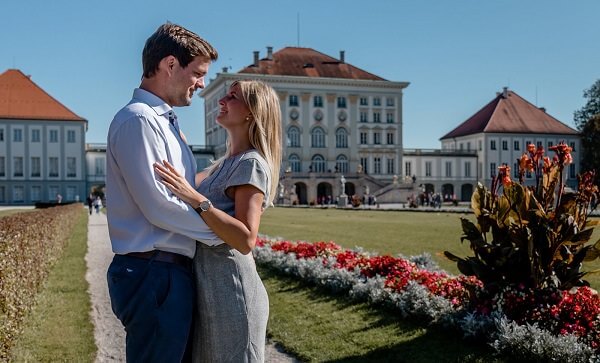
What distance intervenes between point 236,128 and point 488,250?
3663mm

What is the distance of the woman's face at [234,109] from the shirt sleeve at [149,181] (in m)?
→ 0.38

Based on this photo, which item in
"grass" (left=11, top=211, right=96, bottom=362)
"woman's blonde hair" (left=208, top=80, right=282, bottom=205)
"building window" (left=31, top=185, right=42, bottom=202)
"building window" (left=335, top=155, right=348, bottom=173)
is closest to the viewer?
"woman's blonde hair" (left=208, top=80, right=282, bottom=205)

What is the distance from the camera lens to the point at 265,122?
2752 mm

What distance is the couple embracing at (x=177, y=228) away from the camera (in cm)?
243

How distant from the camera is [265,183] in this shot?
2.63m

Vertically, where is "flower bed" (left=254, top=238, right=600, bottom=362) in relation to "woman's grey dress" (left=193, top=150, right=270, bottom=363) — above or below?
below

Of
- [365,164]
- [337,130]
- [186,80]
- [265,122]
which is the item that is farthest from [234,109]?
[365,164]

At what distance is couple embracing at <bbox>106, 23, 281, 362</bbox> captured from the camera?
2426 millimetres

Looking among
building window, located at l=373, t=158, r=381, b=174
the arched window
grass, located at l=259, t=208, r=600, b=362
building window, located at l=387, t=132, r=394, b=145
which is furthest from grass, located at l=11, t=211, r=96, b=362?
building window, located at l=387, t=132, r=394, b=145

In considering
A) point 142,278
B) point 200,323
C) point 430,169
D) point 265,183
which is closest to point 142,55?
point 265,183

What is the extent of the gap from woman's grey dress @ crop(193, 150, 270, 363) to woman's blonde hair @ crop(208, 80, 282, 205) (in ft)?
0.34

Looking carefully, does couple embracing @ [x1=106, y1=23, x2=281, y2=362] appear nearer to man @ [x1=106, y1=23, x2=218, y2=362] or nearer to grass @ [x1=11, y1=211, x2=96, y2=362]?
man @ [x1=106, y1=23, x2=218, y2=362]

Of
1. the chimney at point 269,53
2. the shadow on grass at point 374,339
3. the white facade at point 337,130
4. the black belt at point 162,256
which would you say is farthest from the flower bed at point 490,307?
the chimney at point 269,53

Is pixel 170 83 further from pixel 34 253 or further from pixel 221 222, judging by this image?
pixel 34 253
